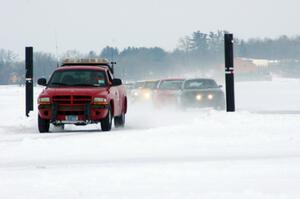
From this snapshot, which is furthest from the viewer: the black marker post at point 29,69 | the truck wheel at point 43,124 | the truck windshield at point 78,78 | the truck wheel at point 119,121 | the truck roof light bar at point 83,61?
the black marker post at point 29,69

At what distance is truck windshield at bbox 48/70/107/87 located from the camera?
17078mm

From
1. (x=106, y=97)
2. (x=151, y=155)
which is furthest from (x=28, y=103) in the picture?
(x=151, y=155)

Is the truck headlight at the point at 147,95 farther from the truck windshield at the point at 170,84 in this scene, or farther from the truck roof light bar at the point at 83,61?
the truck roof light bar at the point at 83,61

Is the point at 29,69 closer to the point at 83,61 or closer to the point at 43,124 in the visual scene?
the point at 83,61

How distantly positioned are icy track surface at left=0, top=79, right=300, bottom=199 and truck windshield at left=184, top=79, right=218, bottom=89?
13678mm

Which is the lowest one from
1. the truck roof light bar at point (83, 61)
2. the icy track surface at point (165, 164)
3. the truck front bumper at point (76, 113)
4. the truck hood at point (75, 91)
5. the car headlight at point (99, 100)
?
the icy track surface at point (165, 164)

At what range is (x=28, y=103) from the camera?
23.0 m

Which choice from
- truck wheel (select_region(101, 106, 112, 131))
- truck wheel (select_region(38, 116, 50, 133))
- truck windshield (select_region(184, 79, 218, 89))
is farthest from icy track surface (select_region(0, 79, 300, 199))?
truck windshield (select_region(184, 79, 218, 89))

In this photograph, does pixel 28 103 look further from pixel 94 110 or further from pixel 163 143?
pixel 163 143

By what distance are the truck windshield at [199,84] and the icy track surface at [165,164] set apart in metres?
13.7

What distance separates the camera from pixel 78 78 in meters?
17.2

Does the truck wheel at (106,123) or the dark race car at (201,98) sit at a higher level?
the dark race car at (201,98)

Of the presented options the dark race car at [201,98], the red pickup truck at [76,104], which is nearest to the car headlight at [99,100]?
the red pickup truck at [76,104]

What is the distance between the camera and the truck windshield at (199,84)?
2869 centimetres
